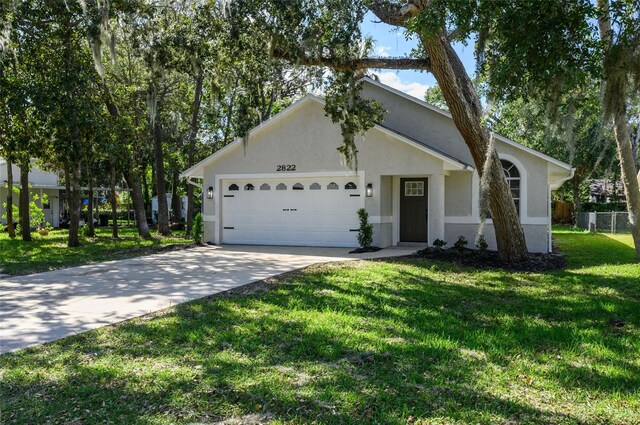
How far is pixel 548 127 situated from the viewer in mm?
7441

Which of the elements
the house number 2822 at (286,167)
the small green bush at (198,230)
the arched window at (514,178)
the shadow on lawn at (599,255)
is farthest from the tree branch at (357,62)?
the small green bush at (198,230)

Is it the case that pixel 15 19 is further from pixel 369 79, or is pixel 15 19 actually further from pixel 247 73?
pixel 369 79

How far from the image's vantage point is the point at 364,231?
1303 cm

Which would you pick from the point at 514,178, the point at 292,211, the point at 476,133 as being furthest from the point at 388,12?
the point at 292,211

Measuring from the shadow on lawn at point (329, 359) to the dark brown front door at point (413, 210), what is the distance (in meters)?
7.68

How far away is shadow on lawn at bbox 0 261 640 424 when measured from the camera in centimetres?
332

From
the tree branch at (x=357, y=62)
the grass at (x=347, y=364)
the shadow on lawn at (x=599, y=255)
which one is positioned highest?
the tree branch at (x=357, y=62)

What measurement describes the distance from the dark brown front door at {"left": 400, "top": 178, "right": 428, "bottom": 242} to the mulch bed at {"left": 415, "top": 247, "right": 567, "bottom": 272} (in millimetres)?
2580

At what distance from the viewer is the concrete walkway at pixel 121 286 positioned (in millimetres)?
5672

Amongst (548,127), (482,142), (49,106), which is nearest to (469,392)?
(548,127)

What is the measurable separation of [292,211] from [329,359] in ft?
34.5

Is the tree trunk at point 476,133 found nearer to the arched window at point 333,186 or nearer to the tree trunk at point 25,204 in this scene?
the arched window at point 333,186

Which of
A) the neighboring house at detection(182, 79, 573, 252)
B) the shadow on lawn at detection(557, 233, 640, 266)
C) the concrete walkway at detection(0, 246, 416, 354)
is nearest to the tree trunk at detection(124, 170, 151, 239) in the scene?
the neighboring house at detection(182, 79, 573, 252)

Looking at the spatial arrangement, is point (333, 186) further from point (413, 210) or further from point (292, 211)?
point (413, 210)
